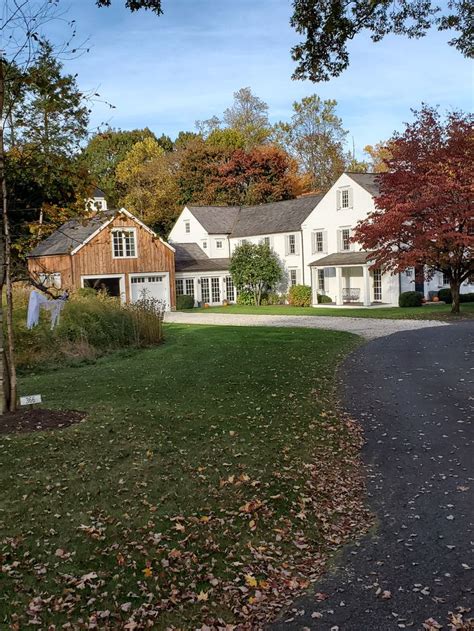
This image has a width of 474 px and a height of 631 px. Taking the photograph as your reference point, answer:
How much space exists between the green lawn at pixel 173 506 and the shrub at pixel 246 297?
3352 cm

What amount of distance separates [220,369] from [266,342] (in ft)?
18.7

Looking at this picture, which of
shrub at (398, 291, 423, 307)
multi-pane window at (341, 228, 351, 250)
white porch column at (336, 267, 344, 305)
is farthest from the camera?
multi-pane window at (341, 228, 351, 250)

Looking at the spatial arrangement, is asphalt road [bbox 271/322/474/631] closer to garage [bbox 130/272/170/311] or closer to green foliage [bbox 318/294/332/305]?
green foliage [bbox 318/294/332/305]

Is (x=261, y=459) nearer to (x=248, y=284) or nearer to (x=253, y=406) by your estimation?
(x=253, y=406)

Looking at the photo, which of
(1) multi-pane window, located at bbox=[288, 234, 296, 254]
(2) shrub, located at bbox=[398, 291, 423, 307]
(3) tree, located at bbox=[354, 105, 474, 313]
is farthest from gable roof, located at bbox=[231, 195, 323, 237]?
(3) tree, located at bbox=[354, 105, 474, 313]

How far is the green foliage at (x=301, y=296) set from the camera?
4175 cm

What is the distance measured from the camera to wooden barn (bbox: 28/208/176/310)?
38.1 meters

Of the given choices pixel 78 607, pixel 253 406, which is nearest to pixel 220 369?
pixel 253 406

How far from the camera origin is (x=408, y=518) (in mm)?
6527

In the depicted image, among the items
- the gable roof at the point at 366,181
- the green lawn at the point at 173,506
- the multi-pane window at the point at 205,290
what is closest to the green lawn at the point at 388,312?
the multi-pane window at the point at 205,290

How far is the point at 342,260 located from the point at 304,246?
16.9ft

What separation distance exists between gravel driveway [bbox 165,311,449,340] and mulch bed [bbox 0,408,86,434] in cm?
1445

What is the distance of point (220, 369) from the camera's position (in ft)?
48.1

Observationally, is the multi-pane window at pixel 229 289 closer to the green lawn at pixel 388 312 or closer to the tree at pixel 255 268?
the tree at pixel 255 268
